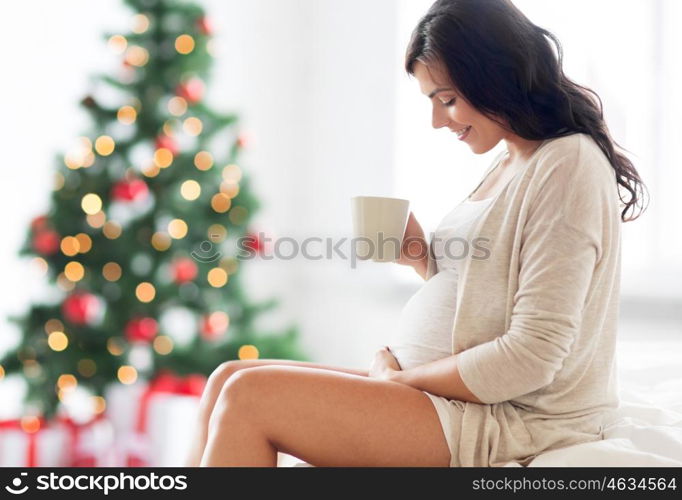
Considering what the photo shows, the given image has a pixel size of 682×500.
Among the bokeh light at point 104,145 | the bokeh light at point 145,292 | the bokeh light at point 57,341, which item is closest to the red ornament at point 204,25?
the bokeh light at point 104,145

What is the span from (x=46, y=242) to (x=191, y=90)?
0.72m

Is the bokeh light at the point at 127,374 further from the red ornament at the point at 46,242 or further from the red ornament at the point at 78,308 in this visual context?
the red ornament at the point at 46,242

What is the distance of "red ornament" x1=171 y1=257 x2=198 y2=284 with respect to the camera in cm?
258

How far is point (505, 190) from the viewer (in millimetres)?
1163

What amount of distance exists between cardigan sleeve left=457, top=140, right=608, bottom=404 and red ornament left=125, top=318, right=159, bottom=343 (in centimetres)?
167

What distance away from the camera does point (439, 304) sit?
1.21 meters

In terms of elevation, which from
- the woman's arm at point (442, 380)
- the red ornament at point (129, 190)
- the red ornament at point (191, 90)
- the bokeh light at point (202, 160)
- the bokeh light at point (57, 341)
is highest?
the red ornament at point (191, 90)

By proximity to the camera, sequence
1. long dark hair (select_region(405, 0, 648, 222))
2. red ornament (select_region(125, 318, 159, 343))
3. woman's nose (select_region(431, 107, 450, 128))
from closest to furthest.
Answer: long dark hair (select_region(405, 0, 648, 222)) < woman's nose (select_region(431, 107, 450, 128)) < red ornament (select_region(125, 318, 159, 343))

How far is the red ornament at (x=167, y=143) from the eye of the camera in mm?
2547

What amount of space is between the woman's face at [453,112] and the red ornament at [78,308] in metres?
1.60

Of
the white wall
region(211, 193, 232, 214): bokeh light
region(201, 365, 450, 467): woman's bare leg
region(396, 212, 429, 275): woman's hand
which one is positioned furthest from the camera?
the white wall

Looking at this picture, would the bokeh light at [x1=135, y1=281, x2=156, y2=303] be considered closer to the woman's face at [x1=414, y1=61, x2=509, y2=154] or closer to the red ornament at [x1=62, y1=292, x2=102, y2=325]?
the red ornament at [x1=62, y1=292, x2=102, y2=325]

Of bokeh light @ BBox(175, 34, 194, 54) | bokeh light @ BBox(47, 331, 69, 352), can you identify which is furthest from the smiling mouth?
bokeh light @ BBox(47, 331, 69, 352)

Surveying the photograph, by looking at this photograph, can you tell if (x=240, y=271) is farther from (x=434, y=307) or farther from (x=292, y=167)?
(x=434, y=307)
